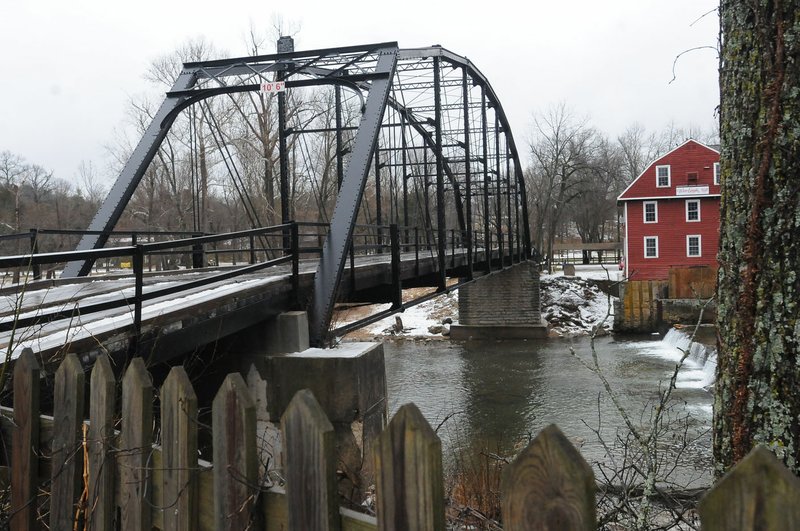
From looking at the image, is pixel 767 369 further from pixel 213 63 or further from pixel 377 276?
pixel 213 63

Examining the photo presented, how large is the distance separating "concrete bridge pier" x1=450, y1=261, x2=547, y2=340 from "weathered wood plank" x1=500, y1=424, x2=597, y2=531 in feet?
100

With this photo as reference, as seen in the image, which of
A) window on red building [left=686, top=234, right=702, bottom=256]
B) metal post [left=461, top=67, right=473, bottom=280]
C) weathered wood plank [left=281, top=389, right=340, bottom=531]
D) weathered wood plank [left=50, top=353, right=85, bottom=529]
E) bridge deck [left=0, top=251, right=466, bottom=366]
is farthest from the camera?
window on red building [left=686, top=234, right=702, bottom=256]

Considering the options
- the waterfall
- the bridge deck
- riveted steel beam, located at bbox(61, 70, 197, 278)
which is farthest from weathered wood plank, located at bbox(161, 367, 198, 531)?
the waterfall

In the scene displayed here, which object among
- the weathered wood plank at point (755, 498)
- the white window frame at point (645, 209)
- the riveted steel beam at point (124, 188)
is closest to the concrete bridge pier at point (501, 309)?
the white window frame at point (645, 209)

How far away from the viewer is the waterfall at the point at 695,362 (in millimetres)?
19688

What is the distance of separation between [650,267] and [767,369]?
39.5 metres

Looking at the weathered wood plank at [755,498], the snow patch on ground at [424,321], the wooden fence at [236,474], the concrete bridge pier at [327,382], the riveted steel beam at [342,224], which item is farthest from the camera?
the snow patch on ground at [424,321]

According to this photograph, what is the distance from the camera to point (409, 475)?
155 centimetres

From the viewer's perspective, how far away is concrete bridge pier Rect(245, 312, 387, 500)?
243 inches

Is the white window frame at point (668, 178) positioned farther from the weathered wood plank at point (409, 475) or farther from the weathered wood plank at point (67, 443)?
the weathered wood plank at point (409, 475)

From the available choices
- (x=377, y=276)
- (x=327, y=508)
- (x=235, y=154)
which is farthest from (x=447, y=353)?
(x=327, y=508)

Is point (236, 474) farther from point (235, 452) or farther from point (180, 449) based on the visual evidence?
point (180, 449)

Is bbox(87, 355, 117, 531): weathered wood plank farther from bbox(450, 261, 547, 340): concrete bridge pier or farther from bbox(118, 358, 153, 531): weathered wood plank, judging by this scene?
bbox(450, 261, 547, 340): concrete bridge pier

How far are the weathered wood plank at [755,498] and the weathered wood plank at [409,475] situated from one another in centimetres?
59
